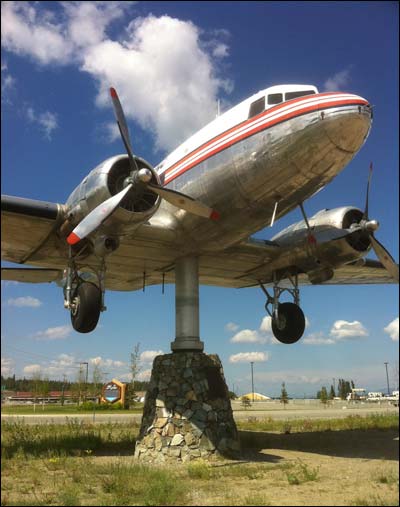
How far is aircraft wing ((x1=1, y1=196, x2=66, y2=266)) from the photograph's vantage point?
38.3ft

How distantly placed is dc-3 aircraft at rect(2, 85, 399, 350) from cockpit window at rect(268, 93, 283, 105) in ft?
0.11

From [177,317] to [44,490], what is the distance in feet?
21.7

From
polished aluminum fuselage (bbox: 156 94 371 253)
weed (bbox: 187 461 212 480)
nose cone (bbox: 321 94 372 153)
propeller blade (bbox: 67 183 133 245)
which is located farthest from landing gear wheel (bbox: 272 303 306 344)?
propeller blade (bbox: 67 183 133 245)

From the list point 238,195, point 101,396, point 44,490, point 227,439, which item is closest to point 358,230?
point 238,195

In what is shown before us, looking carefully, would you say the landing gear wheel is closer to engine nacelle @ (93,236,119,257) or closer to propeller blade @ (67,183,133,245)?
engine nacelle @ (93,236,119,257)

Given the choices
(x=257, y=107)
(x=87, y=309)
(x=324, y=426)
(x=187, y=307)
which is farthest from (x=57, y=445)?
(x=324, y=426)

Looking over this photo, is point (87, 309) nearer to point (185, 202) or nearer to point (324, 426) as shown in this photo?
point (185, 202)

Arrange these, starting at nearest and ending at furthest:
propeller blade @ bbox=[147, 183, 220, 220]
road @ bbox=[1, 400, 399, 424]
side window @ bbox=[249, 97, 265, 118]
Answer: propeller blade @ bbox=[147, 183, 220, 220]
side window @ bbox=[249, 97, 265, 118]
road @ bbox=[1, 400, 399, 424]

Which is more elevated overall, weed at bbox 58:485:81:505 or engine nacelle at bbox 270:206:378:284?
engine nacelle at bbox 270:206:378:284

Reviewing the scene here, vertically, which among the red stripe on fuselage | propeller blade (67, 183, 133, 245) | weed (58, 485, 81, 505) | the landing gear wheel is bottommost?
weed (58, 485, 81, 505)

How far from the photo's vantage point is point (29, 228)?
12500 millimetres

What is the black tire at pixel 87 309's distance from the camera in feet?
39.5

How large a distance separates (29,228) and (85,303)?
2491 millimetres

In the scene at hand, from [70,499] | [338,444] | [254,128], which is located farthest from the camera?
[338,444]
